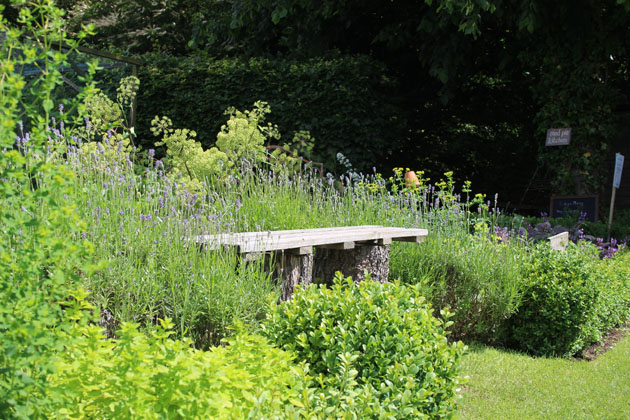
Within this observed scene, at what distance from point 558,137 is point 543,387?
21.0 feet

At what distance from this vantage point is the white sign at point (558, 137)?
30.9ft

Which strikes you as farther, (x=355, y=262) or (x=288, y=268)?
(x=355, y=262)

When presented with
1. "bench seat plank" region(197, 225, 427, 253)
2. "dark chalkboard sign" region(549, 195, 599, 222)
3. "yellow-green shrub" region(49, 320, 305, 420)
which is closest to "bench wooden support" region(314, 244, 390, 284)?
"bench seat plank" region(197, 225, 427, 253)

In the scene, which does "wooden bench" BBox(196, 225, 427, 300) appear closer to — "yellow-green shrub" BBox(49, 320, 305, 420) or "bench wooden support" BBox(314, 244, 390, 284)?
"bench wooden support" BBox(314, 244, 390, 284)

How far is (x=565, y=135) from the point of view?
30.9 ft

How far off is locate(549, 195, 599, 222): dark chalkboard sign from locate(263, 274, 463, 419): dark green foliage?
23.0 feet

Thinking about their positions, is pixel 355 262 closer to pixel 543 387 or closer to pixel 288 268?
pixel 288 268

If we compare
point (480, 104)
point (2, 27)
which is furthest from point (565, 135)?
point (2, 27)

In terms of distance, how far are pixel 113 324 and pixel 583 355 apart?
3879 millimetres

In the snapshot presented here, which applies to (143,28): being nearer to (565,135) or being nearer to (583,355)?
(565,135)

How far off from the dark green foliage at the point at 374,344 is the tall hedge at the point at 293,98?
655 cm

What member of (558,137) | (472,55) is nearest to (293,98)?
→ (472,55)

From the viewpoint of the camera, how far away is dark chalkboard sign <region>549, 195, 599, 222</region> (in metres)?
9.03

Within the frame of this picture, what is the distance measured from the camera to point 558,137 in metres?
9.50
